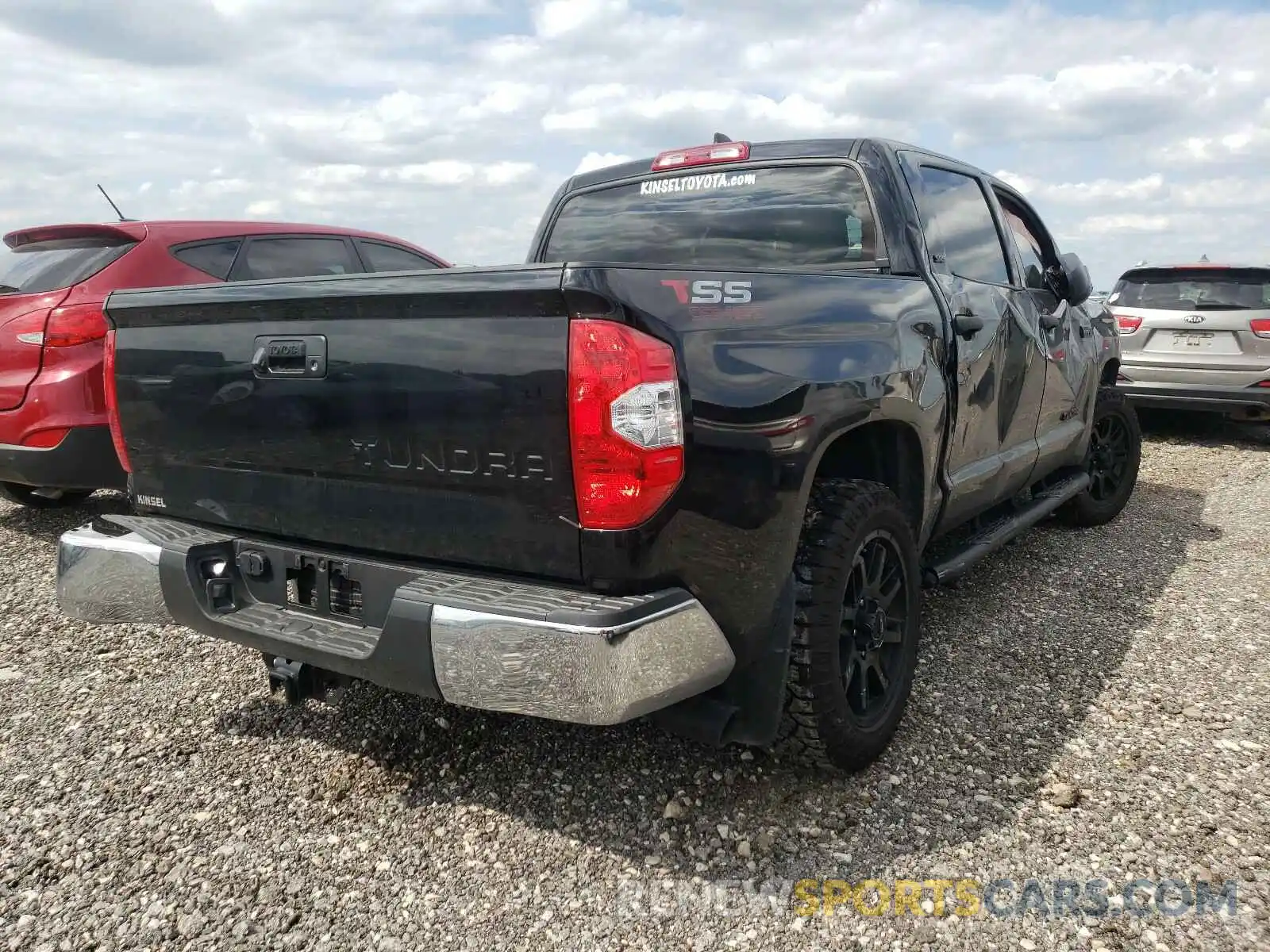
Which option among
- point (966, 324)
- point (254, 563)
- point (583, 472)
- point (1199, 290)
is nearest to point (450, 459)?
point (583, 472)

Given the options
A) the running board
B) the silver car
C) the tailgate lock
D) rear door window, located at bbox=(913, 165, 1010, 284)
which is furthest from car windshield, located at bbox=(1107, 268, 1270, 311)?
the tailgate lock

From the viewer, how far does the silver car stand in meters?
8.03

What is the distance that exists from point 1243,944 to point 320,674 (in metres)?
2.31

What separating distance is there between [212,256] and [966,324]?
4256 millimetres

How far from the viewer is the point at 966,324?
10.7 ft

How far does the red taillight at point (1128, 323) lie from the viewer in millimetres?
8531

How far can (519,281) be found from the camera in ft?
6.61

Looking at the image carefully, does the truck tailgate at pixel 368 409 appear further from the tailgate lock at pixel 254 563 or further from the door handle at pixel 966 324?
the door handle at pixel 966 324

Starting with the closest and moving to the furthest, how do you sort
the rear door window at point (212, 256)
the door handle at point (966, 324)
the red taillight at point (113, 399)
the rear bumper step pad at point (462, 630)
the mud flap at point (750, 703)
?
the rear bumper step pad at point (462, 630), the mud flap at point (750, 703), the red taillight at point (113, 399), the door handle at point (966, 324), the rear door window at point (212, 256)

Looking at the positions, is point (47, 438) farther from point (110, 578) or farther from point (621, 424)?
point (621, 424)

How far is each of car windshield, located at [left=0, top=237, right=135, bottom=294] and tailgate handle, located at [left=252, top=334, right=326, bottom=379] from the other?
10.0 ft

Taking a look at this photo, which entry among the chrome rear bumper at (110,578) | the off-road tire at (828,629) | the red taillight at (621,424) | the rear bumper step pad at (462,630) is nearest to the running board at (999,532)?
the off-road tire at (828,629)

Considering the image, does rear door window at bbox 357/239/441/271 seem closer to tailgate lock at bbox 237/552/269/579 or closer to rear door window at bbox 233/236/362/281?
rear door window at bbox 233/236/362/281

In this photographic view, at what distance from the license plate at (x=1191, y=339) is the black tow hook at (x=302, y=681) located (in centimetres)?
824
